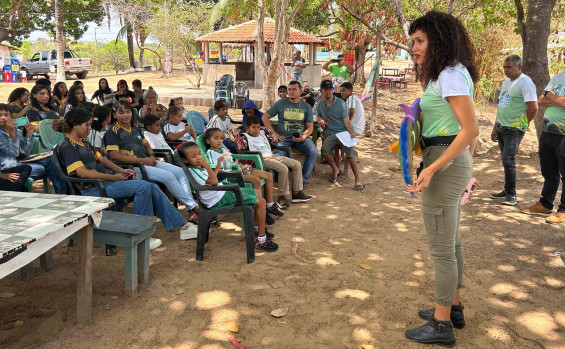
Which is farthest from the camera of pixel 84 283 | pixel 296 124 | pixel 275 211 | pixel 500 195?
pixel 296 124

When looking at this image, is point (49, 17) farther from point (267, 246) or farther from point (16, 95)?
point (267, 246)

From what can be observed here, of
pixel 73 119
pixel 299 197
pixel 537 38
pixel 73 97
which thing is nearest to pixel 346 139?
pixel 299 197

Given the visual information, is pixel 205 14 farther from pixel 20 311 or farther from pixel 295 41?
pixel 20 311

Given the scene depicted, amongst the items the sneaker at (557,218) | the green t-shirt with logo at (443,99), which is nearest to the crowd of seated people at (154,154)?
the green t-shirt with logo at (443,99)

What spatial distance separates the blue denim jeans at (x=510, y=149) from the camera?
18.8ft

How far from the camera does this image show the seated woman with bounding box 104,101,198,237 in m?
4.88

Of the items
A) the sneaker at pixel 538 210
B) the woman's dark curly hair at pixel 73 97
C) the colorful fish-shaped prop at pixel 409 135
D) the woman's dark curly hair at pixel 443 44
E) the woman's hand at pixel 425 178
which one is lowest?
the sneaker at pixel 538 210

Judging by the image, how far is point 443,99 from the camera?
8.29ft

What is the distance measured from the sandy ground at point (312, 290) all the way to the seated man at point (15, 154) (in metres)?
0.80

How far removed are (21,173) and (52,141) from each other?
146cm

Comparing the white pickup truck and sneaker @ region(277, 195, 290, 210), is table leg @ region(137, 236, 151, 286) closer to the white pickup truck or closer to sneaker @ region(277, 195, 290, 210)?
sneaker @ region(277, 195, 290, 210)

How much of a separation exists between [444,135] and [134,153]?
3505 millimetres

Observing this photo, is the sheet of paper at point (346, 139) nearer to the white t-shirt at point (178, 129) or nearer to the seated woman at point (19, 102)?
the white t-shirt at point (178, 129)

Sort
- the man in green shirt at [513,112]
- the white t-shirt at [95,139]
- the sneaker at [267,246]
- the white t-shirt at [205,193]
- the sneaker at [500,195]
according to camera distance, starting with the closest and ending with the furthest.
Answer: the white t-shirt at [205,193], the sneaker at [267,246], the white t-shirt at [95,139], the man in green shirt at [513,112], the sneaker at [500,195]
